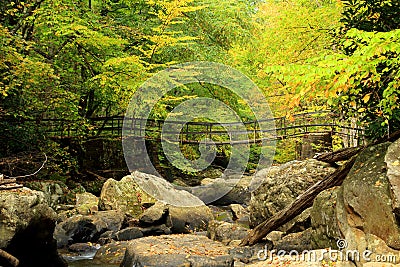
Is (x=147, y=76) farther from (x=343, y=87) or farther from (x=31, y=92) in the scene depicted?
(x=343, y=87)

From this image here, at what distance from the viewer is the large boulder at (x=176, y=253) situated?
6.29m

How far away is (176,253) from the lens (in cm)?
676

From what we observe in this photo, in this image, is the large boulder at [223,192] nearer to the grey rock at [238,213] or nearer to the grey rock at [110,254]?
the grey rock at [238,213]

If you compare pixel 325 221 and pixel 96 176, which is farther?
pixel 96 176

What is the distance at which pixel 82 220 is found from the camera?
9.79 m

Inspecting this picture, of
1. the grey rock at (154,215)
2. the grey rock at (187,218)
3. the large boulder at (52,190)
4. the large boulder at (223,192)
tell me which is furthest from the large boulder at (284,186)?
the large boulder at (223,192)

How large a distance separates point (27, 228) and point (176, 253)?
249cm

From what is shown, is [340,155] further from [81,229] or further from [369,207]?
[81,229]

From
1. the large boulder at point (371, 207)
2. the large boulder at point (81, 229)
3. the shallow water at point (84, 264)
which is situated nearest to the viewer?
the large boulder at point (371, 207)

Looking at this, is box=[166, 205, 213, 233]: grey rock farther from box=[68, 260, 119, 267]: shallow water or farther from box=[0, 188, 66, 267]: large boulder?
box=[0, 188, 66, 267]: large boulder

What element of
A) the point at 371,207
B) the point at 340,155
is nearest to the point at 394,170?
the point at 371,207

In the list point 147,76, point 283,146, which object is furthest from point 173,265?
point 283,146

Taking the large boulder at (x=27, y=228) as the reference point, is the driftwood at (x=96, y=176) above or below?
above

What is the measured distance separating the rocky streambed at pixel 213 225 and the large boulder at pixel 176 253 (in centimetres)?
2
